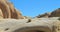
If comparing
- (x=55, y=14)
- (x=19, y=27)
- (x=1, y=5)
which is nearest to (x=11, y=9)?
(x=1, y=5)

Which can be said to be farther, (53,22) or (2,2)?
(2,2)

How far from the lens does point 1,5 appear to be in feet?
127

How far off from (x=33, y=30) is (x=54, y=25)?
1655mm

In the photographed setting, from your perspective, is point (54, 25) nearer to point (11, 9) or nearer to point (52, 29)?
point (52, 29)

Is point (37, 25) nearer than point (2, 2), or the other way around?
point (37, 25)

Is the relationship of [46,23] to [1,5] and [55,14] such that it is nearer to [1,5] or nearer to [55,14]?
[1,5]

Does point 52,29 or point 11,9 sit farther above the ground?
point 11,9

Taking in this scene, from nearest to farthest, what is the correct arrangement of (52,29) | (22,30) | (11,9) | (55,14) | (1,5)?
1. (52,29)
2. (22,30)
3. (1,5)
4. (11,9)
5. (55,14)

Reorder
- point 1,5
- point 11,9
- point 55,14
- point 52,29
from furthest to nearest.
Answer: point 55,14 → point 11,9 → point 1,5 → point 52,29

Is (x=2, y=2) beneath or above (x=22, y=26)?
above

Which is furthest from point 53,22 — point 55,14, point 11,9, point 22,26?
point 55,14

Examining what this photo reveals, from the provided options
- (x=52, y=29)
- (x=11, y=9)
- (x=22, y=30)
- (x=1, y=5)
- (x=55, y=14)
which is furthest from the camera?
(x=55, y=14)

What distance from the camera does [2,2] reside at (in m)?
38.8

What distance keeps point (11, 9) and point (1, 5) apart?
22.2ft
